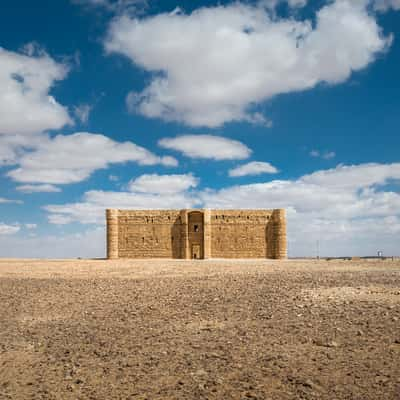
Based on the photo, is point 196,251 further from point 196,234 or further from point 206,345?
point 206,345

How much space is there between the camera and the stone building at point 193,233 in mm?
38156

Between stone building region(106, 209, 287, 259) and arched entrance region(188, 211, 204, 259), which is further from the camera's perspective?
A: arched entrance region(188, 211, 204, 259)

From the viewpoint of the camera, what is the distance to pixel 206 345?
664 cm

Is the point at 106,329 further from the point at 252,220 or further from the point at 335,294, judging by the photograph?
the point at 252,220

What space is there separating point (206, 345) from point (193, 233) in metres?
31.9

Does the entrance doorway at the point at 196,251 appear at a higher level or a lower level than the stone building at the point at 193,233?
lower

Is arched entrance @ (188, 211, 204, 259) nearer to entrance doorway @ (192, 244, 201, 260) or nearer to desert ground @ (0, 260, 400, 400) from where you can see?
entrance doorway @ (192, 244, 201, 260)

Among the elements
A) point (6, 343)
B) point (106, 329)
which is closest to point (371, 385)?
point (106, 329)

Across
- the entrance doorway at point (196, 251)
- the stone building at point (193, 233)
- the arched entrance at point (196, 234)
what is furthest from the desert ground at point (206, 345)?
the entrance doorway at point (196, 251)

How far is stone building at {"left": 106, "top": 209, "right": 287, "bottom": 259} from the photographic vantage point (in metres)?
38.2

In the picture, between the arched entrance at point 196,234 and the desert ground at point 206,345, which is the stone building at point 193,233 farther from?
the desert ground at point 206,345

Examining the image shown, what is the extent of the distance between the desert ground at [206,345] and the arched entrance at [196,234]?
1065 inches

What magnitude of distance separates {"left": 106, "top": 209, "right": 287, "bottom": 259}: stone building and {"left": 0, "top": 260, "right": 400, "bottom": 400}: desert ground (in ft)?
88.3

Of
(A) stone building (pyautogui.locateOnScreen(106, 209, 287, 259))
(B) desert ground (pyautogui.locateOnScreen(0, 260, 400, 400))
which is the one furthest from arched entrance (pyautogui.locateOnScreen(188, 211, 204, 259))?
(B) desert ground (pyautogui.locateOnScreen(0, 260, 400, 400))
